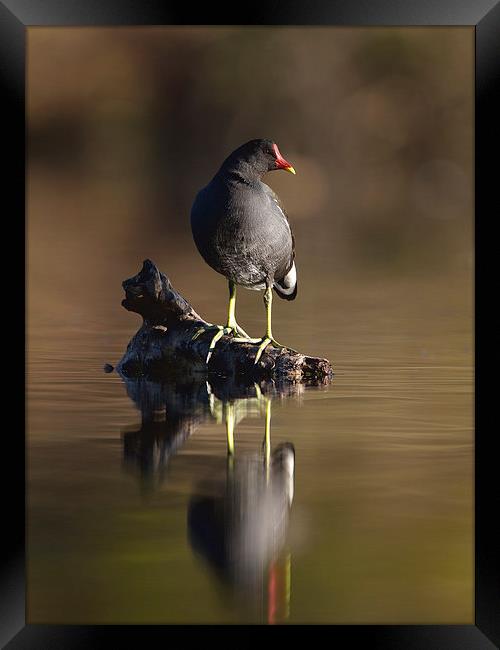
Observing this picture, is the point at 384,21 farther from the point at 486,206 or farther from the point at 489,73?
the point at 486,206

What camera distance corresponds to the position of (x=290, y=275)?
26.0ft

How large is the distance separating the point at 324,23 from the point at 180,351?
10.8ft

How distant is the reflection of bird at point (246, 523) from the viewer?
348cm

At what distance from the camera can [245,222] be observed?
677 centimetres

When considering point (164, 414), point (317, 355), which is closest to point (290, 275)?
point (317, 355)

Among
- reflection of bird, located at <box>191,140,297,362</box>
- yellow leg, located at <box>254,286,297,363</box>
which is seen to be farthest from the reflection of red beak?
yellow leg, located at <box>254,286,297,363</box>

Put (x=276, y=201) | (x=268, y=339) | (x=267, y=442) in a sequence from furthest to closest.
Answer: (x=276, y=201) → (x=268, y=339) → (x=267, y=442)

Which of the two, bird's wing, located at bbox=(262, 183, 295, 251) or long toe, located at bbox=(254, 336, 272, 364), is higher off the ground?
bird's wing, located at bbox=(262, 183, 295, 251)

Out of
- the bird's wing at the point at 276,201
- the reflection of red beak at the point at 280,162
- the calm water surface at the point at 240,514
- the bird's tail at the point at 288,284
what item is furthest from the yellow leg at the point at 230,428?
the bird's tail at the point at 288,284

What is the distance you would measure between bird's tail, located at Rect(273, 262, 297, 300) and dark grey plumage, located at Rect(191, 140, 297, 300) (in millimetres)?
699

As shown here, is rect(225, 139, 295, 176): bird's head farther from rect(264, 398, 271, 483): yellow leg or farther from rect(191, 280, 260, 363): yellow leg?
rect(264, 398, 271, 483): yellow leg

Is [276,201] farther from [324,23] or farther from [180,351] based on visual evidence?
[324,23]

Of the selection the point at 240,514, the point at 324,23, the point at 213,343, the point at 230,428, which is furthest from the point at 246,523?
the point at 213,343

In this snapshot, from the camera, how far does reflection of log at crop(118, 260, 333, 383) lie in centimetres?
677
